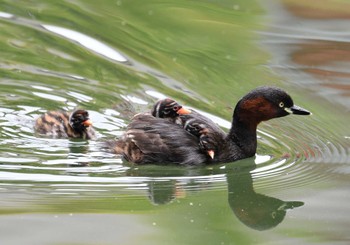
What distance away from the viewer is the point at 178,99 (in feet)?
27.0

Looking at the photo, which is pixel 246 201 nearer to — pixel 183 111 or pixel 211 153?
pixel 211 153

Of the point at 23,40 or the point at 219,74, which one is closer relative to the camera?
the point at 219,74

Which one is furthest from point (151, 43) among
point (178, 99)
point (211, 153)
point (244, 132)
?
point (211, 153)

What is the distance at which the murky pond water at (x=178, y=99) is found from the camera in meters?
5.33

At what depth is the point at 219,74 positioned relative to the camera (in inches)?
346

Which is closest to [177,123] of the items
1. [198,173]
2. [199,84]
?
[198,173]

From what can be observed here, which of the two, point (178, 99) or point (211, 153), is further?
point (178, 99)

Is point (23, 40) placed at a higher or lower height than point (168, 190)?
higher

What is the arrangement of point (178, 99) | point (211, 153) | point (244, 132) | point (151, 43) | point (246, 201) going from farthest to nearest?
point (151, 43), point (178, 99), point (244, 132), point (211, 153), point (246, 201)

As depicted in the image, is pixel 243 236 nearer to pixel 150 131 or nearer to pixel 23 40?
pixel 150 131

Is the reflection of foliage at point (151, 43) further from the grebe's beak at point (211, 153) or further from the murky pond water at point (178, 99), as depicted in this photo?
the grebe's beak at point (211, 153)

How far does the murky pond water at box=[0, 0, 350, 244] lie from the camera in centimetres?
533

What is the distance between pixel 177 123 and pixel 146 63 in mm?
1852

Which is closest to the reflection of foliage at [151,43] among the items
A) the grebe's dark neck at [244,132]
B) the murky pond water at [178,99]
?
the murky pond water at [178,99]
